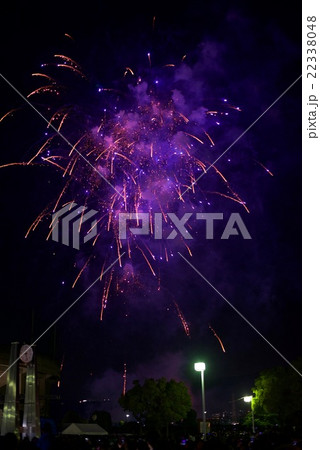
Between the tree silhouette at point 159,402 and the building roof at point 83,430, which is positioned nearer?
the building roof at point 83,430

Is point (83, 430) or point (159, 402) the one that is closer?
point (83, 430)

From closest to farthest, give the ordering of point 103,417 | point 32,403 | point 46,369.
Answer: point 32,403 < point 46,369 < point 103,417

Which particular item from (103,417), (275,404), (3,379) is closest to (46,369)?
(3,379)

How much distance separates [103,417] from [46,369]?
101 feet

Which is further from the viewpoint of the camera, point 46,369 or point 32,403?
point 46,369

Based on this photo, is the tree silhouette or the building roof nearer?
the building roof
